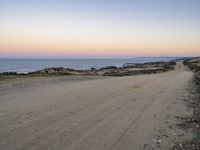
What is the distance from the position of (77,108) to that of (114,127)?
3.01 m

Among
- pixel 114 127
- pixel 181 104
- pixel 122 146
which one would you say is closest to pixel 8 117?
pixel 114 127

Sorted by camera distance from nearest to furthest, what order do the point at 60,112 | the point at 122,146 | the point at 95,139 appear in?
1. the point at 122,146
2. the point at 95,139
3. the point at 60,112

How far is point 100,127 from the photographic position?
8.28 metres

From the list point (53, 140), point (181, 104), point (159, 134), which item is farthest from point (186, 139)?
point (181, 104)

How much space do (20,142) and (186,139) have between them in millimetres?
4258

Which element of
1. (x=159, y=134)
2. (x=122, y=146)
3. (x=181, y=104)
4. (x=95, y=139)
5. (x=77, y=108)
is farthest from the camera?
(x=181, y=104)

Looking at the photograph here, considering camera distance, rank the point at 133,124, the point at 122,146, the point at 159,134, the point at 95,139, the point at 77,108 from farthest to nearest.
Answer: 1. the point at 77,108
2. the point at 133,124
3. the point at 159,134
4. the point at 95,139
5. the point at 122,146

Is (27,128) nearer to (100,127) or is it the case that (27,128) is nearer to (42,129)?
(42,129)

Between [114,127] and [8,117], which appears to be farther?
[8,117]

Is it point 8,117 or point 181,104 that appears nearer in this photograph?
point 8,117

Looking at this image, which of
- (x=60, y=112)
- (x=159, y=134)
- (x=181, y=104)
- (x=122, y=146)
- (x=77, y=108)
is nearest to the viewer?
(x=122, y=146)

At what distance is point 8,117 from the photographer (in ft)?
30.2

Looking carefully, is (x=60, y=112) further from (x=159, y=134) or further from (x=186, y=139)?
(x=186, y=139)

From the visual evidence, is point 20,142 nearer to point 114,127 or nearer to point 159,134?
point 114,127
